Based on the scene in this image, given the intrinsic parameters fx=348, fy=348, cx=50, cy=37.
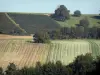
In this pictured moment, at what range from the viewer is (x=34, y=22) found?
99750 mm

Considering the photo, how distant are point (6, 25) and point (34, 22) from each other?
1079 centimetres

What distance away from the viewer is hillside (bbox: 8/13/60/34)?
9386 cm

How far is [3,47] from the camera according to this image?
6838cm

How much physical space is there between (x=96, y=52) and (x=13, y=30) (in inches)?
1150

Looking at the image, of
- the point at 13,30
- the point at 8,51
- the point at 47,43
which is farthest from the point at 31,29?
the point at 8,51

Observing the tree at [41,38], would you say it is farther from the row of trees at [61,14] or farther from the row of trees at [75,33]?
the row of trees at [61,14]

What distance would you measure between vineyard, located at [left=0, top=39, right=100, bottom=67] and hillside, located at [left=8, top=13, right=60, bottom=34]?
1926 centimetres

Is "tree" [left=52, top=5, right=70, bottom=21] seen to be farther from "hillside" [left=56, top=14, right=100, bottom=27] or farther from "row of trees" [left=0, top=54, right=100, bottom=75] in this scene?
"row of trees" [left=0, top=54, right=100, bottom=75]

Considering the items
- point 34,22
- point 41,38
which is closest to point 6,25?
point 34,22

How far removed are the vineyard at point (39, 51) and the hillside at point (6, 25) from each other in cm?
1272

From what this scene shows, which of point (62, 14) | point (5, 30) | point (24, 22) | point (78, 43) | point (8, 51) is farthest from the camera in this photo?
point (62, 14)

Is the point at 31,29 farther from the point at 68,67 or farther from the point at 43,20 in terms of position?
the point at 68,67

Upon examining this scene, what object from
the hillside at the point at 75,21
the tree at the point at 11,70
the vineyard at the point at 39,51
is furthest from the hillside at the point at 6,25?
the tree at the point at 11,70

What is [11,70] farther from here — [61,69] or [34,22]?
[34,22]
